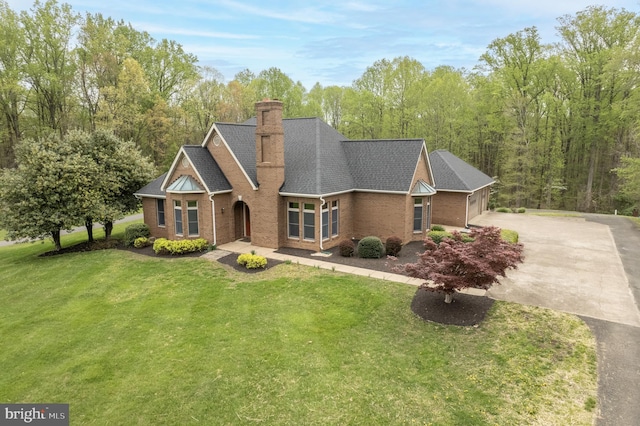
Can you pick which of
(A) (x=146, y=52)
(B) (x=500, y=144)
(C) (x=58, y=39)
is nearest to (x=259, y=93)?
(A) (x=146, y=52)

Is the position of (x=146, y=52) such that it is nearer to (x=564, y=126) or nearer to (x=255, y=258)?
(x=255, y=258)

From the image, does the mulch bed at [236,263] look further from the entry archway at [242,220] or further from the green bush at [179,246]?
the entry archway at [242,220]

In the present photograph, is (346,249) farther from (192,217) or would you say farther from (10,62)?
(10,62)

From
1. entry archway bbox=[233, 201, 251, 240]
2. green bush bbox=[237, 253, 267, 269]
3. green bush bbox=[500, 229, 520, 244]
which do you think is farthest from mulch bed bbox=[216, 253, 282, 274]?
green bush bbox=[500, 229, 520, 244]

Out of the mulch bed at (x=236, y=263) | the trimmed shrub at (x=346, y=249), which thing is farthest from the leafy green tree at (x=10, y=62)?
the trimmed shrub at (x=346, y=249)

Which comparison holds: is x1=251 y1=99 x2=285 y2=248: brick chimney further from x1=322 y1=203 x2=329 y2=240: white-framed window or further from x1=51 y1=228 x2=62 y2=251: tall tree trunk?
x1=51 y1=228 x2=62 y2=251: tall tree trunk
